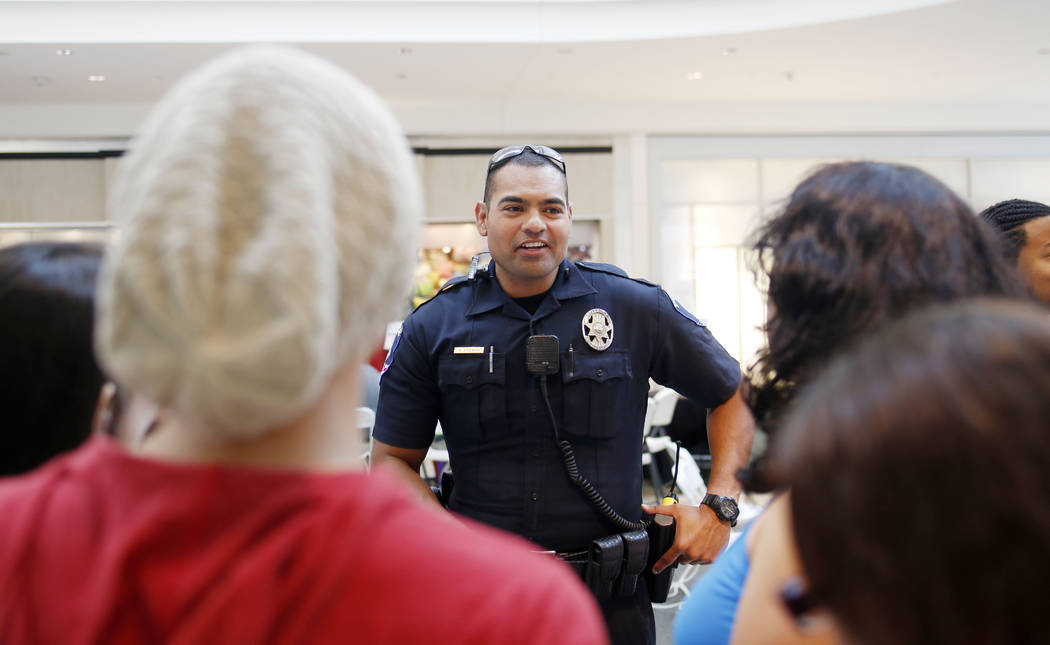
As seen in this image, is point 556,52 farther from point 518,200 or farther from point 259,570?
point 259,570

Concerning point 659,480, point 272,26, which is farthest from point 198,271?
point 272,26

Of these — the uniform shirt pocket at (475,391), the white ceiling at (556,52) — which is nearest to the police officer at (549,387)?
the uniform shirt pocket at (475,391)

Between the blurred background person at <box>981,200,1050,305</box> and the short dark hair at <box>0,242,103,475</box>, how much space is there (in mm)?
1644

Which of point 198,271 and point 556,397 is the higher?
point 198,271

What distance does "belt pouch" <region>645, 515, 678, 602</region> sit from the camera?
5.76ft

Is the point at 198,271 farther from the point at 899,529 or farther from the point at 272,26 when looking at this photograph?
the point at 272,26

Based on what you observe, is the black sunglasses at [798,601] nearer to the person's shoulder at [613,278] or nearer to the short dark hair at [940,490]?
the short dark hair at [940,490]

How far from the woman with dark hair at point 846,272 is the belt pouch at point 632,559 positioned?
81cm

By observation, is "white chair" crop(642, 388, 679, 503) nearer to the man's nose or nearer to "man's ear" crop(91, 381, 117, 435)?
the man's nose

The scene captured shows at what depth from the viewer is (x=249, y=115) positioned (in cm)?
47

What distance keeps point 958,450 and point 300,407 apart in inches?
14.2

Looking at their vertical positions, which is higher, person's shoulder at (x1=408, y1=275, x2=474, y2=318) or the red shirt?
person's shoulder at (x1=408, y1=275, x2=474, y2=318)

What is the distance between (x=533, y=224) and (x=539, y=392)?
14.9 inches

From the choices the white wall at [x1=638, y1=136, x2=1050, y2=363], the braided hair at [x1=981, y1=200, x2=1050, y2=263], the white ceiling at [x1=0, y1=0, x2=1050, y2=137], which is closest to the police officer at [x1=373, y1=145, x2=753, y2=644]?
the braided hair at [x1=981, y1=200, x2=1050, y2=263]
